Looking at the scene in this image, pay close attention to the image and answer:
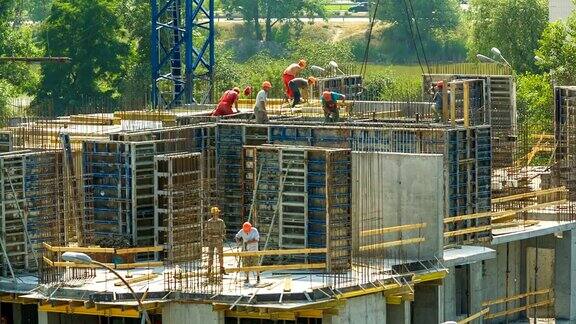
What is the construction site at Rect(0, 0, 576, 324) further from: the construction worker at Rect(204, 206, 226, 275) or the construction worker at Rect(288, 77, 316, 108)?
the construction worker at Rect(288, 77, 316, 108)

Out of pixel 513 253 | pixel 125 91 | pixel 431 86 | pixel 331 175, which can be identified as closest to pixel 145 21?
pixel 125 91

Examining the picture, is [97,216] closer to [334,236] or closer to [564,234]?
[334,236]

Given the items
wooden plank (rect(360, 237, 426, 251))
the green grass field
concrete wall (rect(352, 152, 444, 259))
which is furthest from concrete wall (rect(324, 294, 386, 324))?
the green grass field

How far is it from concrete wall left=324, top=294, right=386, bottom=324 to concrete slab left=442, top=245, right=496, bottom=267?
9.03 ft

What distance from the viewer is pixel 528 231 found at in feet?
179

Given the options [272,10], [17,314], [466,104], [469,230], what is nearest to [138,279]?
[17,314]

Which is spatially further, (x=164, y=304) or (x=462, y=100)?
(x=462, y=100)

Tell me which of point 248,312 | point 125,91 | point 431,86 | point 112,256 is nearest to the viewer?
point 248,312

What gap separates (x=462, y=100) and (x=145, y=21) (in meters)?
40.2

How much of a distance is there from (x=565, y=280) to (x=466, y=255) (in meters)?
5.58

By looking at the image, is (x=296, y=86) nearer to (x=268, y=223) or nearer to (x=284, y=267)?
(x=268, y=223)

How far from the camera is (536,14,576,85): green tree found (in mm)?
83375

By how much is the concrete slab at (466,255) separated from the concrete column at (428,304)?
2.17 feet

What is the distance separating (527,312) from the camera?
56.3m
